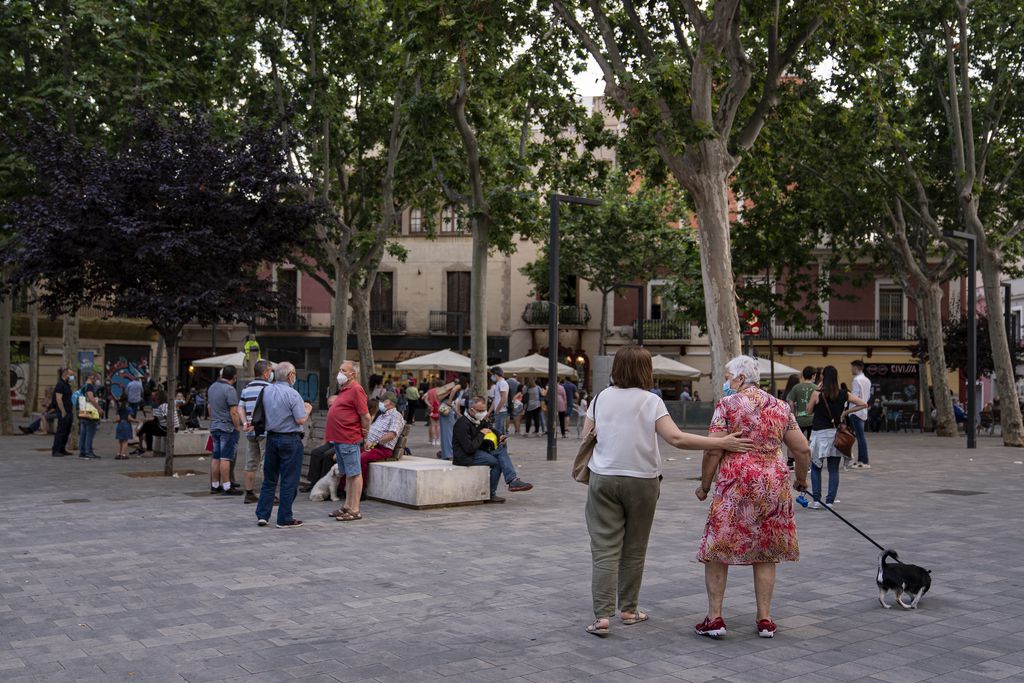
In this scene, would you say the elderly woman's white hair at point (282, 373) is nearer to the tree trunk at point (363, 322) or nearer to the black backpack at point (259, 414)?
the black backpack at point (259, 414)

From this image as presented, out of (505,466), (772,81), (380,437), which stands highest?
(772,81)

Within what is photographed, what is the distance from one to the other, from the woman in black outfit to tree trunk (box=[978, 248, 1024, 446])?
15.4 metres

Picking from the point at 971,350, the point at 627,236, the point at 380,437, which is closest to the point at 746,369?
the point at 380,437

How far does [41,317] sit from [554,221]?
96.0 ft

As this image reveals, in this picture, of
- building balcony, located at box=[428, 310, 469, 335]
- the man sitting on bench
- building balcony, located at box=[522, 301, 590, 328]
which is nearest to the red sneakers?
the man sitting on bench

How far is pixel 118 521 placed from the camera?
10781 mm

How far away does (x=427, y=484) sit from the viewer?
38.8ft

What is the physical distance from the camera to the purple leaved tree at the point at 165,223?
595 inches

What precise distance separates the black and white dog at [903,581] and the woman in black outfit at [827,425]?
196 inches

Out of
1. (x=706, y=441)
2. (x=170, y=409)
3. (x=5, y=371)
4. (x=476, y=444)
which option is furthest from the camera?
(x=5, y=371)

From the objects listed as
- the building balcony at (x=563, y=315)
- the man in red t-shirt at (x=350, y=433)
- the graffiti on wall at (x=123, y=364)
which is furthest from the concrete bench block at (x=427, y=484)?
the building balcony at (x=563, y=315)

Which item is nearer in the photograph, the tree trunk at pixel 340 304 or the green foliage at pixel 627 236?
the tree trunk at pixel 340 304

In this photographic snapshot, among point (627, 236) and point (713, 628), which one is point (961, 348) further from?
point (713, 628)

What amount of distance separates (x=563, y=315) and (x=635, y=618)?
40702 mm
